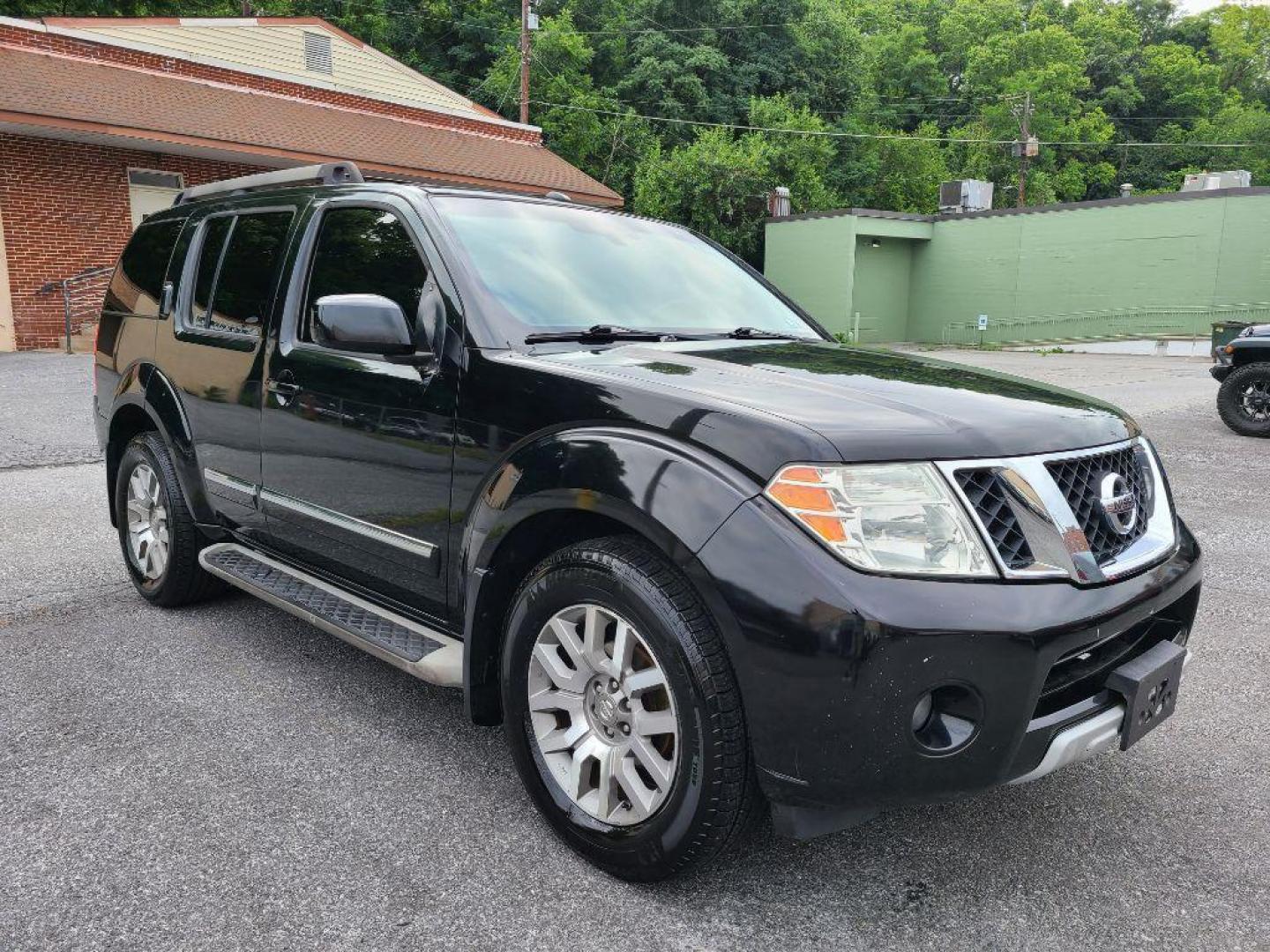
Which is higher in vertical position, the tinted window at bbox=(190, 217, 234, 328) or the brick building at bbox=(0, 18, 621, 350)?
the brick building at bbox=(0, 18, 621, 350)

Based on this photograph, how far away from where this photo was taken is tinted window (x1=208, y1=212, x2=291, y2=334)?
379 cm

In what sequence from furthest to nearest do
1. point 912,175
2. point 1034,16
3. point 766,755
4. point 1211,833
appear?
point 1034,16
point 912,175
point 1211,833
point 766,755

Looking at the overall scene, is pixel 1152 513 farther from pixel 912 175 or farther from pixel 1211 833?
pixel 912 175

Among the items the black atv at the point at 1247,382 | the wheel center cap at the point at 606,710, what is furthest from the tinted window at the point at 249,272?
the black atv at the point at 1247,382

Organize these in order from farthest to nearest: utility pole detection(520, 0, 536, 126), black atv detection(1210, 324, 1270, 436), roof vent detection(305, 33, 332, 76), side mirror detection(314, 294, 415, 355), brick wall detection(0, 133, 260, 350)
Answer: utility pole detection(520, 0, 536, 126) → roof vent detection(305, 33, 332, 76) → brick wall detection(0, 133, 260, 350) → black atv detection(1210, 324, 1270, 436) → side mirror detection(314, 294, 415, 355)

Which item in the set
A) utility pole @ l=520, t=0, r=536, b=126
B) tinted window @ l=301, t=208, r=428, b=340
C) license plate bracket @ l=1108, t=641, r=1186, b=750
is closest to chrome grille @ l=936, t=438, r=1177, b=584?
license plate bracket @ l=1108, t=641, r=1186, b=750

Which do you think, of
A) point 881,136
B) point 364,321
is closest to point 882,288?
point 881,136

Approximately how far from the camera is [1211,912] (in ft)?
7.80

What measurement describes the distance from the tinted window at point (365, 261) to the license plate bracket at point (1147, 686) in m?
2.25

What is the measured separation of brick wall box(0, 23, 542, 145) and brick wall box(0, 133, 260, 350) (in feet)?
6.31

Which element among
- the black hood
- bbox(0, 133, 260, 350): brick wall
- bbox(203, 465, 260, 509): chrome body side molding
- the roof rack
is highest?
bbox(0, 133, 260, 350): brick wall

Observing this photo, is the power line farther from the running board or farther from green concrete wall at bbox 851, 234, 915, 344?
the running board

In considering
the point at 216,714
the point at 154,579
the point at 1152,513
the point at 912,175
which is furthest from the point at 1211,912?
the point at 912,175

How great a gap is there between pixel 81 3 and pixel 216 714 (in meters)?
34.0
